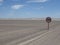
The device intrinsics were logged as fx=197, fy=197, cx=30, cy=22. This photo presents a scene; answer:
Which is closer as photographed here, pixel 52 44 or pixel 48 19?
pixel 52 44

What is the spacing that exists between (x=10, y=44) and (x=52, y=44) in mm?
3112

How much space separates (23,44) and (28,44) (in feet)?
1.22

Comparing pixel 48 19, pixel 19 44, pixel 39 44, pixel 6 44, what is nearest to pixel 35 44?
pixel 39 44

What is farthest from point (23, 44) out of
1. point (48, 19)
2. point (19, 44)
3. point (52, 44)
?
point (48, 19)

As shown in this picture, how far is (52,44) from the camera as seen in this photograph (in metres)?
14.6

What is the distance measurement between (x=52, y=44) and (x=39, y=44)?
3.23ft

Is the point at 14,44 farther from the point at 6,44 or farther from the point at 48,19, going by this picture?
the point at 48,19

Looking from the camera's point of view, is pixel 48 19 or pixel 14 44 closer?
pixel 14 44

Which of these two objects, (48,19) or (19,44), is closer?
(19,44)

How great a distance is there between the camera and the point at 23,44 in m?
14.5

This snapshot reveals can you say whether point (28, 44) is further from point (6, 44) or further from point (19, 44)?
point (6, 44)

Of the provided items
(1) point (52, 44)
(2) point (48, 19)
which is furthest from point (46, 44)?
(2) point (48, 19)

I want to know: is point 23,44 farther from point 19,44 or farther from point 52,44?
point 52,44

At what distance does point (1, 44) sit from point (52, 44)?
3.77m
